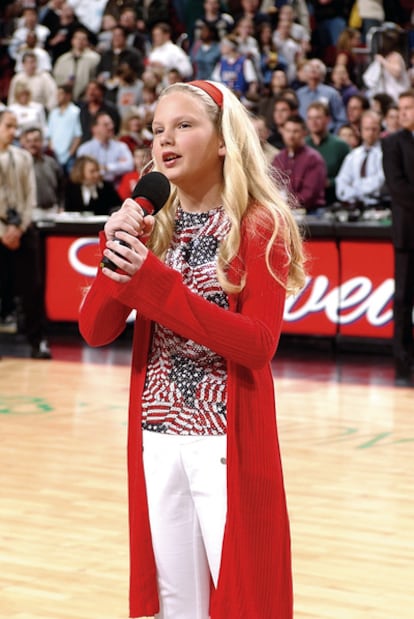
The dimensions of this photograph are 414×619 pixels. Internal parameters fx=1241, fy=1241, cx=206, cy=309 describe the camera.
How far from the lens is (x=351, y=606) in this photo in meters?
4.12

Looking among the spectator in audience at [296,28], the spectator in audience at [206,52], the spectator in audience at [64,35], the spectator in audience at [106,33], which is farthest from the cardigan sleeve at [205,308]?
the spectator in audience at [64,35]

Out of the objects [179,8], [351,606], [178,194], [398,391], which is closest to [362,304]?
[398,391]

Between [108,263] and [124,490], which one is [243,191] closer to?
[108,263]

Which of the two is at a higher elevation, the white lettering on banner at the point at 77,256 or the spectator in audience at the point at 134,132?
the spectator in audience at the point at 134,132

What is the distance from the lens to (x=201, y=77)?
16234 mm

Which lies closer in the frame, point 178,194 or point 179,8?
point 178,194

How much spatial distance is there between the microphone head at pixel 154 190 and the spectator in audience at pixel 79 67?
561 inches

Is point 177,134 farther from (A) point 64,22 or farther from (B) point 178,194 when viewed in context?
(A) point 64,22

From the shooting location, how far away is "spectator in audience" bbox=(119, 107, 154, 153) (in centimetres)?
1391

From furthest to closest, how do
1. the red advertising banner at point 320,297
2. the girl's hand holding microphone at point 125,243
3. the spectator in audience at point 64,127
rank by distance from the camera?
1. the spectator in audience at point 64,127
2. the red advertising banner at point 320,297
3. the girl's hand holding microphone at point 125,243

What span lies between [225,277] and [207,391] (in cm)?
23

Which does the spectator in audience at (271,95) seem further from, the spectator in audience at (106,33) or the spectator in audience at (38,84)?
the spectator in audience at (106,33)

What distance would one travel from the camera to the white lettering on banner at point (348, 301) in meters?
10.0

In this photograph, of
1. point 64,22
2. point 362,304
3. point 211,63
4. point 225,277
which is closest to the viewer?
point 225,277
